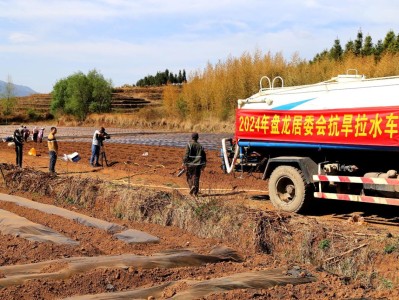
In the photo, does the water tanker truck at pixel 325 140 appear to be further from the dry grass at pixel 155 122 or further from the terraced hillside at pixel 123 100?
the terraced hillside at pixel 123 100

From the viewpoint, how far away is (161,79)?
9806 centimetres

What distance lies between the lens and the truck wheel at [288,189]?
9883 mm

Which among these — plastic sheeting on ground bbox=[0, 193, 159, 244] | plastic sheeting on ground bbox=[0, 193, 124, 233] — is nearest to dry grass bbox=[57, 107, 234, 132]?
plastic sheeting on ground bbox=[0, 193, 124, 233]

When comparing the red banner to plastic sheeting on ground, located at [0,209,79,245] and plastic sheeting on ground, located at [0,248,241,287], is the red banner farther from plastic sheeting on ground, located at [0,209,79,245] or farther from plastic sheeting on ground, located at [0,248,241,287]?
plastic sheeting on ground, located at [0,209,79,245]

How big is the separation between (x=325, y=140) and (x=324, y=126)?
239 mm

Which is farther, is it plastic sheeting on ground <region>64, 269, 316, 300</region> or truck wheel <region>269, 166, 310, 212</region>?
truck wheel <region>269, 166, 310, 212</region>

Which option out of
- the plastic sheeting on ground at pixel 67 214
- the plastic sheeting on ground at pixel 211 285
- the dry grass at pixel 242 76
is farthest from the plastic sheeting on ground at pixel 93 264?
the dry grass at pixel 242 76

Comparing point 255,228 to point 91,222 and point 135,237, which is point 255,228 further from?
point 91,222

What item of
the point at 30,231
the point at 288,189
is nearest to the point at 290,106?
the point at 288,189

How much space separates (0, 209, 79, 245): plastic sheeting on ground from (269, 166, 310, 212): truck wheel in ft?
13.4

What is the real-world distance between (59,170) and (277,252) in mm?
11564

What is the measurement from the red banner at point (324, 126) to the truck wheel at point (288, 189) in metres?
0.63

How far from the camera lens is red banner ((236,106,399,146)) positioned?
27.0ft

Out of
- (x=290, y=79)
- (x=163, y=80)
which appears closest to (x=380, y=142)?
(x=290, y=79)
